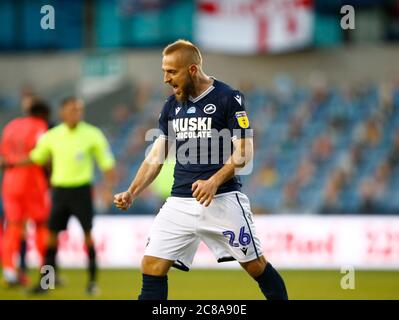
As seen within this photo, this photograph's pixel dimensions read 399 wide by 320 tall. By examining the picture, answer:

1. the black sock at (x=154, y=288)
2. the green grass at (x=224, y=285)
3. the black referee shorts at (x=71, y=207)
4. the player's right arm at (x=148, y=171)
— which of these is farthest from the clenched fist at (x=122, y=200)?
the black referee shorts at (x=71, y=207)

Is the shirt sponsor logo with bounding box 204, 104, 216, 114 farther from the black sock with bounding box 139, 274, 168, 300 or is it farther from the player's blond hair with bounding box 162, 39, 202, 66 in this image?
the black sock with bounding box 139, 274, 168, 300

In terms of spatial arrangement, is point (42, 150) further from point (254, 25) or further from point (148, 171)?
point (254, 25)

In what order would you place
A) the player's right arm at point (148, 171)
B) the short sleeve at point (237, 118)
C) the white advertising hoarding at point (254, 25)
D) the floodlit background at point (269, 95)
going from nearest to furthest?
the short sleeve at point (237, 118) → the player's right arm at point (148, 171) → the floodlit background at point (269, 95) → the white advertising hoarding at point (254, 25)

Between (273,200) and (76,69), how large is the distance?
8007 millimetres

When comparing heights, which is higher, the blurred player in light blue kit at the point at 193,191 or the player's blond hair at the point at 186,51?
the player's blond hair at the point at 186,51

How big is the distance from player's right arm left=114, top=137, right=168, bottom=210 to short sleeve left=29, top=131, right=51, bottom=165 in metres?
4.30

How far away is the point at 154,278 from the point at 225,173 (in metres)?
0.92

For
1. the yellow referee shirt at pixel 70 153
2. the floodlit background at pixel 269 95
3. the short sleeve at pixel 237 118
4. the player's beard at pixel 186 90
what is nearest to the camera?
the short sleeve at pixel 237 118

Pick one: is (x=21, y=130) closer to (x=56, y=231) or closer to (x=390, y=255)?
(x=56, y=231)

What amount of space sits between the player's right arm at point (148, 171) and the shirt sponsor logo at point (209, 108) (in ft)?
1.63

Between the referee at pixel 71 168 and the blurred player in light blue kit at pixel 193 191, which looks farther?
the referee at pixel 71 168

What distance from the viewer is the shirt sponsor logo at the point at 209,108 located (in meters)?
7.45

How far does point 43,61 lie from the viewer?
27.1 m

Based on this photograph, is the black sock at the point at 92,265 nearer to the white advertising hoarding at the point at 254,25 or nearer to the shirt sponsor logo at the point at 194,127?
the shirt sponsor logo at the point at 194,127
